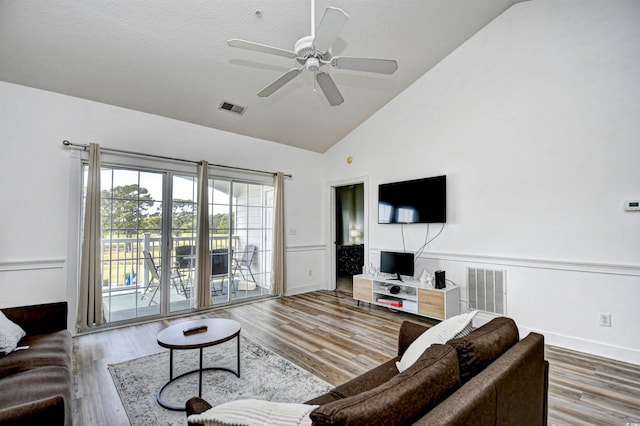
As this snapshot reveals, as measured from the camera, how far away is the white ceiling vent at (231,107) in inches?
172

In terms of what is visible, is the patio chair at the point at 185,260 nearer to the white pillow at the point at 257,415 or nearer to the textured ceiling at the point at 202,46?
the textured ceiling at the point at 202,46

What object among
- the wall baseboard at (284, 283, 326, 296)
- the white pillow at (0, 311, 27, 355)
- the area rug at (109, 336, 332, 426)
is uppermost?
the white pillow at (0, 311, 27, 355)

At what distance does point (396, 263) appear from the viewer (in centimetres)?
461

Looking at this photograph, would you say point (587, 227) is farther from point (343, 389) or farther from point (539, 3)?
point (343, 389)

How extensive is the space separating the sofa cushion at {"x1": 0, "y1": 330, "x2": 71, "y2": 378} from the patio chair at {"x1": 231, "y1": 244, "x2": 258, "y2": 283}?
274 centimetres

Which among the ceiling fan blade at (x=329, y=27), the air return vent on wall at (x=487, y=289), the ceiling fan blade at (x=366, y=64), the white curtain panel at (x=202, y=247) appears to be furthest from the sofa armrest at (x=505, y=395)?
the white curtain panel at (x=202, y=247)

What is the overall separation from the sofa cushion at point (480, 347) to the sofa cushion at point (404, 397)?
99mm

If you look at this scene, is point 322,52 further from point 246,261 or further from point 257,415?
point 246,261

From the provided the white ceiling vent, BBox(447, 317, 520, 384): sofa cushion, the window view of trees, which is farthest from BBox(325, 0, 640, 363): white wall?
the window view of trees

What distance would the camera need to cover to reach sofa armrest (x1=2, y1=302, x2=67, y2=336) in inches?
96.0

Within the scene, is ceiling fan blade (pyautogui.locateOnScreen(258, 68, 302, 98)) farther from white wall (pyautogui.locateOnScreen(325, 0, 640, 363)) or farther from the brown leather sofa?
white wall (pyautogui.locateOnScreen(325, 0, 640, 363))

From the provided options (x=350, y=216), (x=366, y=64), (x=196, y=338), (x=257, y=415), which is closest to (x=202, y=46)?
(x=366, y=64)

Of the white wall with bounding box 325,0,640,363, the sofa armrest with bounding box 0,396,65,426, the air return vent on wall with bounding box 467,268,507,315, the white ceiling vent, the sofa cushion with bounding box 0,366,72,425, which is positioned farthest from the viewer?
the white ceiling vent

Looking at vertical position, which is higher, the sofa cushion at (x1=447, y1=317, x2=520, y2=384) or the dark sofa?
the sofa cushion at (x1=447, y1=317, x2=520, y2=384)
